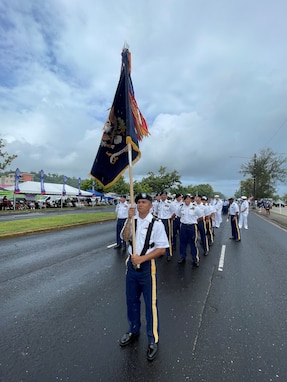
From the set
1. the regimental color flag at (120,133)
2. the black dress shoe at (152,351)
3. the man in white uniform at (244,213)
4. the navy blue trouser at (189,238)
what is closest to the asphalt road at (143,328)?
the black dress shoe at (152,351)

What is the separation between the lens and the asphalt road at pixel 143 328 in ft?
8.50

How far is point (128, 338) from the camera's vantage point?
120 inches

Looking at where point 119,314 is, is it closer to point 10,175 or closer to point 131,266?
point 131,266

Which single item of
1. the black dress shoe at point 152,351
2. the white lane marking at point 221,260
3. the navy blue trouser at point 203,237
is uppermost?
the navy blue trouser at point 203,237

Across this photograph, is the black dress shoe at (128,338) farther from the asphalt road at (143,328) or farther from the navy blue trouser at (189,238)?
the navy blue trouser at (189,238)

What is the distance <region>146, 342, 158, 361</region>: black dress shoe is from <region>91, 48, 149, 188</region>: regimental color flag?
233 cm

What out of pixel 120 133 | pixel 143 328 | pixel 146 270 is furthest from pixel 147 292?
pixel 120 133

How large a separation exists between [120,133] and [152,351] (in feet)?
9.60

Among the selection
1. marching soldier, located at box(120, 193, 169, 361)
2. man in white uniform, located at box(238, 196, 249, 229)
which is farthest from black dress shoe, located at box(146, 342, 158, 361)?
man in white uniform, located at box(238, 196, 249, 229)

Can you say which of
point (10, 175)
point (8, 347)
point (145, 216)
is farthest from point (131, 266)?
point (10, 175)

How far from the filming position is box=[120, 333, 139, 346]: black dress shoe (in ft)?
9.83

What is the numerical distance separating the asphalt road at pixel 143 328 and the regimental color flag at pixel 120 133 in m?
2.15

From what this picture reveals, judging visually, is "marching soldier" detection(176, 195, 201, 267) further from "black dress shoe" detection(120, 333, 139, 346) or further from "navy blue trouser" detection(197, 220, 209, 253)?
"black dress shoe" detection(120, 333, 139, 346)

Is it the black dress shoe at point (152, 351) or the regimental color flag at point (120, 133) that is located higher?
the regimental color flag at point (120, 133)
